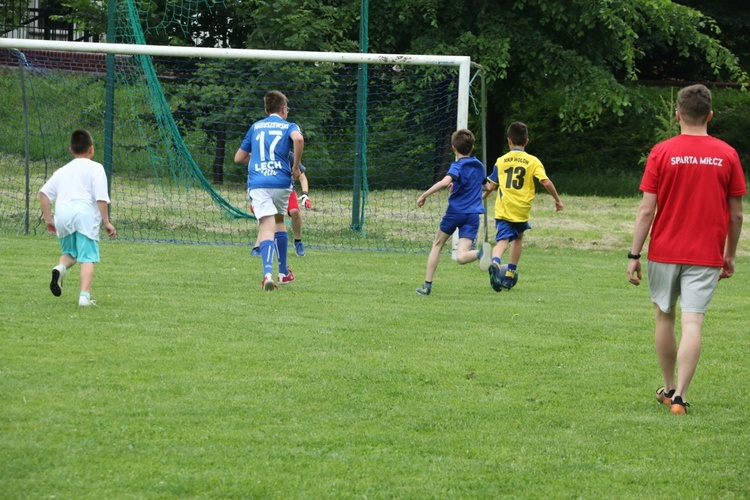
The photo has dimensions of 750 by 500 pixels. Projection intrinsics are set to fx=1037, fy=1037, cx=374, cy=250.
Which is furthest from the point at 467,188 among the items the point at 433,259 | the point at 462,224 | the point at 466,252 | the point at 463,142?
the point at 433,259

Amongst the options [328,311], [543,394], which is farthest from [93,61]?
[543,394]

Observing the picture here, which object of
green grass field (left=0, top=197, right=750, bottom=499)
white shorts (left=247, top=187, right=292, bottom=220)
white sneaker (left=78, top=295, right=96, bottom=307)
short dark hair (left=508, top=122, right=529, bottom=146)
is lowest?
green grass field (left=0, top=197, right=750, bottom=499)

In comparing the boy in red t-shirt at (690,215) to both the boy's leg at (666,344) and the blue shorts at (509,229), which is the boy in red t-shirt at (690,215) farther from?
the blue shorts at (509,229)

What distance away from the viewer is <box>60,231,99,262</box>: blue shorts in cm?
820

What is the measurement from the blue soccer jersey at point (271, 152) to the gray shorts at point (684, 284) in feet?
15.6

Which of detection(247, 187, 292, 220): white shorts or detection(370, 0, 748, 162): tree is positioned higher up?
detection(370, 0, 748, 162): tree

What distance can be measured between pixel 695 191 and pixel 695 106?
17.9 inches

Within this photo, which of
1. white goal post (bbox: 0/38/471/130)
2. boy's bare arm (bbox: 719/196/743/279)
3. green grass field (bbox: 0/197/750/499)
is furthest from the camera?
white goal post (bbox: 0/38/471/130)

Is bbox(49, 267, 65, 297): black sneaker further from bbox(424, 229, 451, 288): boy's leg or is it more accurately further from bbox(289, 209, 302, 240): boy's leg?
bbox(289, 209, 302, 240): boy's leg

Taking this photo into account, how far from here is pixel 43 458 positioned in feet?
14.6

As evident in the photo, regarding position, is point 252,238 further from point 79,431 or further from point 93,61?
point 79,431

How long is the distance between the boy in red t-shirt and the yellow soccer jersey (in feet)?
15.2

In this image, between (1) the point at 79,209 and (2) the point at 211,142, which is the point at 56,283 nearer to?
(1) the point at 79,209

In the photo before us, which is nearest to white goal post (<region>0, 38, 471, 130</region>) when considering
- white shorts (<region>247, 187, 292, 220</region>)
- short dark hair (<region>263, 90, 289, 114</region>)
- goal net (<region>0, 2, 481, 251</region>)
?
goal net (<region>0, 2, 481, 251</region>)
